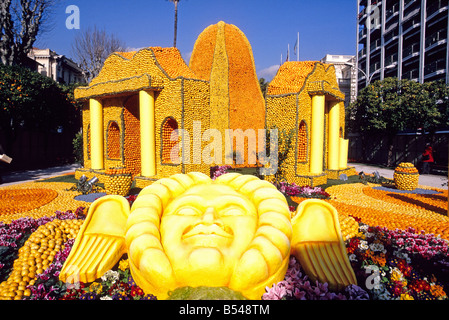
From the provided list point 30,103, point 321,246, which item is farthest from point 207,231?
point 30,103

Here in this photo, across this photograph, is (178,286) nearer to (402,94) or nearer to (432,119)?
(432,119)

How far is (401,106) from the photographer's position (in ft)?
65.2

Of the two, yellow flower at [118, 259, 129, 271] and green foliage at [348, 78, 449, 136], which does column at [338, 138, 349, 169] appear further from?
yellow flower at [118, 259, 129, 271]

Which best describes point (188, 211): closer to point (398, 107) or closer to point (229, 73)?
point (229, 73)

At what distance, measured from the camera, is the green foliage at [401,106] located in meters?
18.7

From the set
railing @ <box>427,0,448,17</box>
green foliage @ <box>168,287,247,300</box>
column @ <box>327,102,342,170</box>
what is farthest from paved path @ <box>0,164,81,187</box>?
railing @ <box>427,0,448,17</box>

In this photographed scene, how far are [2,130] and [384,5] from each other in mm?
40916

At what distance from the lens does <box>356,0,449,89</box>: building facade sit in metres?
25.5

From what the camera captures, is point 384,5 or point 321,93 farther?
point 384,5

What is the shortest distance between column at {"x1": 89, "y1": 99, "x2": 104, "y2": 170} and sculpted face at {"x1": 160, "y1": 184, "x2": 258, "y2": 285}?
32.6 feet

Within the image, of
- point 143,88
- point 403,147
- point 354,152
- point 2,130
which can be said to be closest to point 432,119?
point 403,147

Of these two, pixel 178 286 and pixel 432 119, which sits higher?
pixel 432 119
